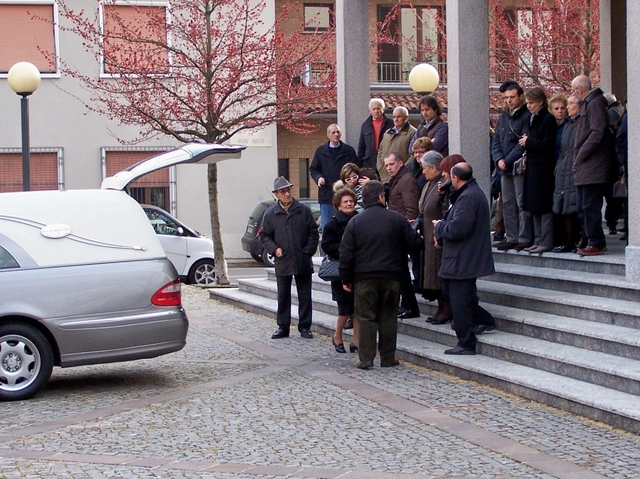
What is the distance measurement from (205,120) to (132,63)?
222 centimetres

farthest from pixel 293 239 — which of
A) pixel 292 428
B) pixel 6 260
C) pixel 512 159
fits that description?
pixel 292 428

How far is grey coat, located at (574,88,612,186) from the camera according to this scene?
1041 cm

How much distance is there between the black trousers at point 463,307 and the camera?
9688 millimetres

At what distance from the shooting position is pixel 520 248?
464 inches

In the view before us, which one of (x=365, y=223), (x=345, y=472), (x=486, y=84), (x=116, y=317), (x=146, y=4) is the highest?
(x=146, y=4)

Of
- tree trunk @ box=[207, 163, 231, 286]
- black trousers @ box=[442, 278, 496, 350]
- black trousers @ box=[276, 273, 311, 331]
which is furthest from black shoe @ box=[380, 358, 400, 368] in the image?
tree trunk @ box=[207, 163, 231, 286]

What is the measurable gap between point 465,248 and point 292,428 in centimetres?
278

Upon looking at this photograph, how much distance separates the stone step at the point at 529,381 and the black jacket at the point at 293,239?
3.31 ft

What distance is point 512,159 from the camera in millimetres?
11359

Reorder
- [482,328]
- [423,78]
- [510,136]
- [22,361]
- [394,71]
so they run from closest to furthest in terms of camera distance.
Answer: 1. [22,361]
2. [482,328]
3. [510,136]
4. [423,78]
5. [394,71]

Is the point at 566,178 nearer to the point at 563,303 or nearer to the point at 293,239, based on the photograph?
the point at 563,303

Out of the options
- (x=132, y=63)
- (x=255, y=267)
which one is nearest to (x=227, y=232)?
(x=255, y=267)

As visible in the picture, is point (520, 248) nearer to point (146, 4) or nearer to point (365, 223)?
point (365, 223)

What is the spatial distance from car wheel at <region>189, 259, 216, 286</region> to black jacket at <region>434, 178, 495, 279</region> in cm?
1163
